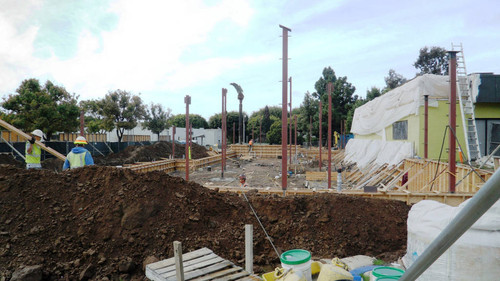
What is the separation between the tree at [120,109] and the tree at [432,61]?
38.3 meters

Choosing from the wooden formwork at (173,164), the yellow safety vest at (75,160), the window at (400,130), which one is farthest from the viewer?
the wooden formwork at (173,164)

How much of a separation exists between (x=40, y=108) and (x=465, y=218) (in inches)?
1021

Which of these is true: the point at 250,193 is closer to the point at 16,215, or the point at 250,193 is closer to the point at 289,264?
the point at 289,264

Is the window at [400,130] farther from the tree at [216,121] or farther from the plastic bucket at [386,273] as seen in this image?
the tree at [216,121]

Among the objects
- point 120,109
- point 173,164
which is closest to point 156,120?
point 120,109

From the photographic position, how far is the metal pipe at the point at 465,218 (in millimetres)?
947

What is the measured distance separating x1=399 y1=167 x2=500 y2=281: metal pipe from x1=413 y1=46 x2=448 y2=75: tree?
46.4 metres

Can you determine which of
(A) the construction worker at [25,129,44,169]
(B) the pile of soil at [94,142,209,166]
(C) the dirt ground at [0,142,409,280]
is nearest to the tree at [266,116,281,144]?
(B) the pile of soil at [94,142,209,166]

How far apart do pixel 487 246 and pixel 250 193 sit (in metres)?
5.25

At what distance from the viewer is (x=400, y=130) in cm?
1602

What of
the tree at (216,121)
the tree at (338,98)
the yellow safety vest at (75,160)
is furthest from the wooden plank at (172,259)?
the tree at (216,121)

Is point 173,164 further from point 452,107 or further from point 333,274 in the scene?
point 333,274

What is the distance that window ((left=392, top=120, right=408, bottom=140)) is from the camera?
49.5 feet

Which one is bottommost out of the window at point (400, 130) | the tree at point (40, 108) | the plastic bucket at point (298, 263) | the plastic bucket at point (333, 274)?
the plastic bucket at point (333, 274)
